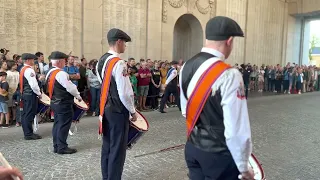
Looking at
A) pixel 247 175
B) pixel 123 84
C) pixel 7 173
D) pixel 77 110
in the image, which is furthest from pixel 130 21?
pixel 7 173

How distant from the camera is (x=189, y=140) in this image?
8.82 ft

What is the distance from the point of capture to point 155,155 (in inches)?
232

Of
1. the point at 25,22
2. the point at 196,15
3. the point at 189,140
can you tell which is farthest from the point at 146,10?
the point at 189,140

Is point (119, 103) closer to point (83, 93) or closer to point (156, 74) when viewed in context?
point (83, 93)

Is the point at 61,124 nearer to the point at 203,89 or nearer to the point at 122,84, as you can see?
the point at 122,84

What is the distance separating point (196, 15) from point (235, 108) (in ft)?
57.4

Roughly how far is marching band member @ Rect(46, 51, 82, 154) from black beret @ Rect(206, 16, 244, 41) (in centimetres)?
406

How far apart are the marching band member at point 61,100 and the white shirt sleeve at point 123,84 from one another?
218 centimetres

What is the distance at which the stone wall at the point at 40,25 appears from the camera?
11.5m

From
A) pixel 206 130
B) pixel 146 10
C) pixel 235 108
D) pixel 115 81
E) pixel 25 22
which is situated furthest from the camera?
pixel 146 10

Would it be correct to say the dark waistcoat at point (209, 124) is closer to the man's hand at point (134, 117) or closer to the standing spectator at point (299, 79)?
the man's hand at point (134, 117)

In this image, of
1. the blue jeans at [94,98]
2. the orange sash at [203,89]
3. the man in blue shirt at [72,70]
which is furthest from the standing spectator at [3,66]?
the orange sash at [203,89]

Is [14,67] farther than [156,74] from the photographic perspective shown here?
No

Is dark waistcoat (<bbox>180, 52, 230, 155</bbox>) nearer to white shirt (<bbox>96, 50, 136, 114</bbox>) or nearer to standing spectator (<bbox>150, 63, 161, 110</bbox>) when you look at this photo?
white shirt (<bbox>96, 50, 136, 114</bbox>)
